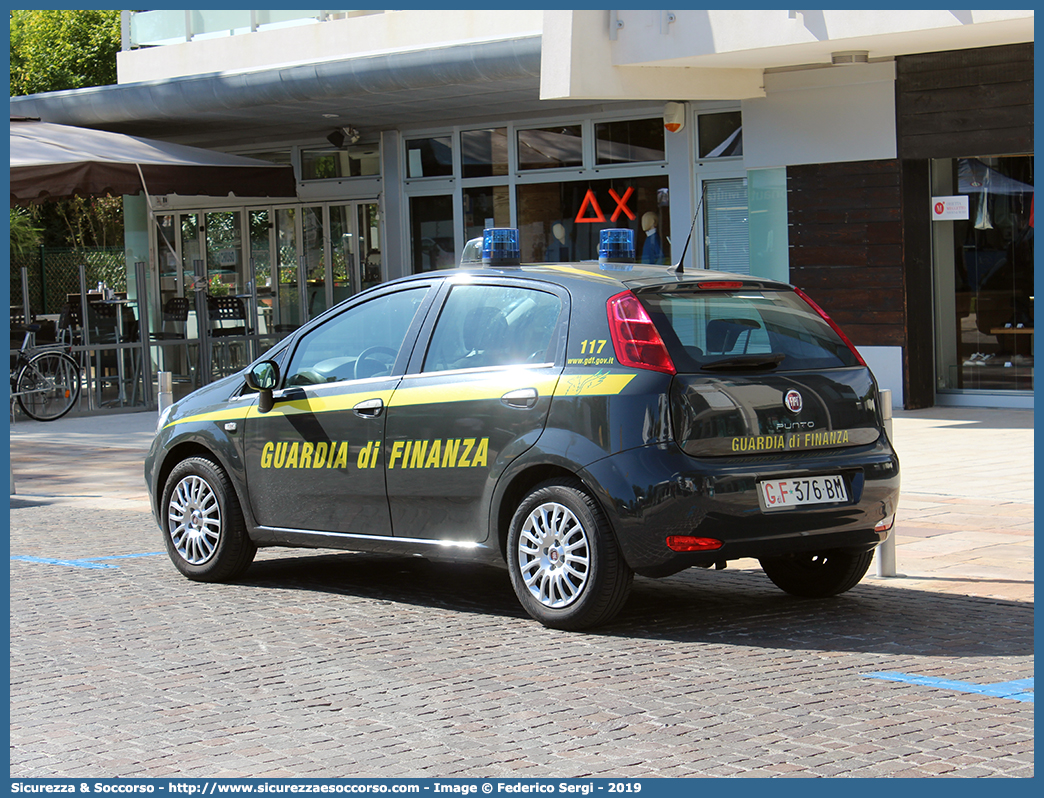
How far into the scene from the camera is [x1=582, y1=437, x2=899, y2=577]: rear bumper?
6164mm

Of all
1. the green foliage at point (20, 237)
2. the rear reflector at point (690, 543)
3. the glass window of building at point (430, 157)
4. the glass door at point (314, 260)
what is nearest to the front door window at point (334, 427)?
the rear reflector at point (690, 543)

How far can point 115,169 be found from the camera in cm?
1677

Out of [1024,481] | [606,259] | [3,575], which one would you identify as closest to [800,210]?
[1024,481]

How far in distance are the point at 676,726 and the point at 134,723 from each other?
1.86m

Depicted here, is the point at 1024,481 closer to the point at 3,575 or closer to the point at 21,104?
the point at 3,575

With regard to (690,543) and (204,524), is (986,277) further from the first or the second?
(690,543)

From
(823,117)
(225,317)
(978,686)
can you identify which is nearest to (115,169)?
(225,317)

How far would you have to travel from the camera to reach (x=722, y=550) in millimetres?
6238

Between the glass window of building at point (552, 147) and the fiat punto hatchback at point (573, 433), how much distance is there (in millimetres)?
12514

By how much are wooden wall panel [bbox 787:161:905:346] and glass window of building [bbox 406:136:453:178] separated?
251 inches

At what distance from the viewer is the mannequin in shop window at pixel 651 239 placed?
759 inches

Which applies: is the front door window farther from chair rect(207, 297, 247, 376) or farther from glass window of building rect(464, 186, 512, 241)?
glass window of building rect(464, 186, 512, 241)

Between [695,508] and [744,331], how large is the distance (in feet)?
3.05

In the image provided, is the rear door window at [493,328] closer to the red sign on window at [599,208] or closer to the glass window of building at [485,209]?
the red sign on window at [599,208]
